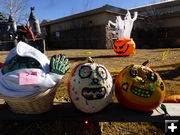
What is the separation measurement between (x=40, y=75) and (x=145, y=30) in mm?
20450

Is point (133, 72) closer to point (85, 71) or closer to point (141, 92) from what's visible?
point (141, 92)

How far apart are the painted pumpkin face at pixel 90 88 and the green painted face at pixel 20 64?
443 millimetres

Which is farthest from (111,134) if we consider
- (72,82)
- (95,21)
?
(95,21)

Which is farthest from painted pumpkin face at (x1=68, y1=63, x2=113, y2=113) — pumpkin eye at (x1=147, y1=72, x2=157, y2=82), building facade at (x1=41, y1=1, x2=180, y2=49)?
building facade at (x1=41, y1=1, x2=180, y2=49)

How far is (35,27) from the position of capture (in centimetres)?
532

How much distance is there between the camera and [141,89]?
1931 mm

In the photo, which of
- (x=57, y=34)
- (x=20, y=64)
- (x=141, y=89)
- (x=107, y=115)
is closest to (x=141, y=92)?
(x=141, y=89)

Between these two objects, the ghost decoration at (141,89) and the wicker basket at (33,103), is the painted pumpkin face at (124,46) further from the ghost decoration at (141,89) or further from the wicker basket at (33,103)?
the wicker basket at (33,103)

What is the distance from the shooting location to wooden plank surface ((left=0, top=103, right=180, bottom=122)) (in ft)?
6.27

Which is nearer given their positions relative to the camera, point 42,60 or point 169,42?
point 42,60

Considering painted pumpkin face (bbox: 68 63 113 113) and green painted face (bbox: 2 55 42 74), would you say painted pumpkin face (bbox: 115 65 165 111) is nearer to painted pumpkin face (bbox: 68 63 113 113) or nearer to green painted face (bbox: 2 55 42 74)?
painted pumpkin face (bbox: 68 63 113 113)

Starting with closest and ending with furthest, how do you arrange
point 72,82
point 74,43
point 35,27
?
point 72,82 → point 35,27 → point 74,43

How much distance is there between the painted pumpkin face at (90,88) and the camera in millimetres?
1875

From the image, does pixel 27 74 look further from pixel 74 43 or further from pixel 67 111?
pixel 74 43
